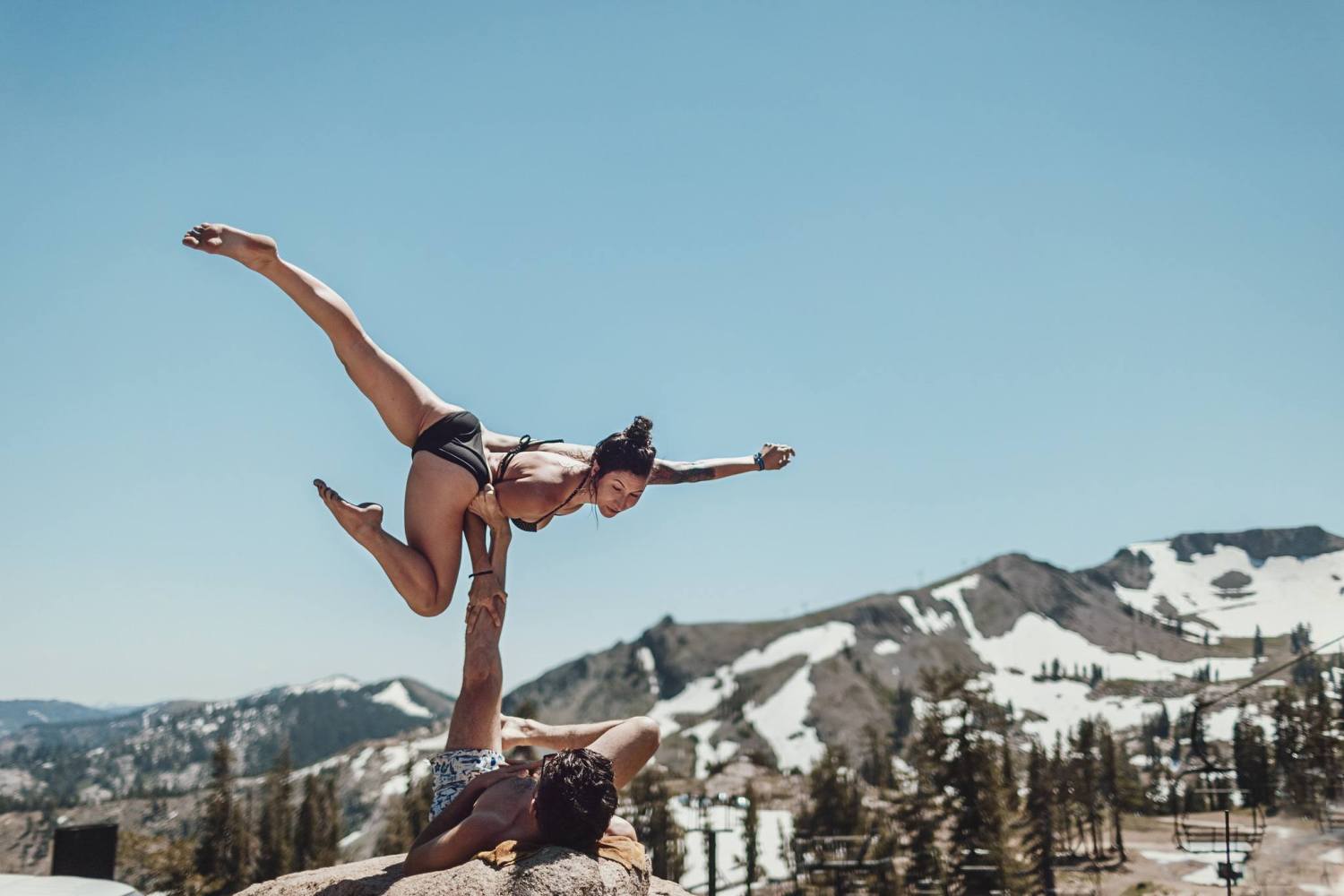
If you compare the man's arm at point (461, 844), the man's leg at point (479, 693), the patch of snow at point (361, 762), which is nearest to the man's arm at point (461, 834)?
the man's arm at point (461, 844)

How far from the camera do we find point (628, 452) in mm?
5348

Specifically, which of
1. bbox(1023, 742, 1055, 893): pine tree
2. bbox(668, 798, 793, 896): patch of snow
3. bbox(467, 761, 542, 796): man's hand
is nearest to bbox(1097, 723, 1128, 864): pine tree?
bbox(1023, 742, 1055, 893): pine tree

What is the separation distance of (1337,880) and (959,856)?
8.80 m

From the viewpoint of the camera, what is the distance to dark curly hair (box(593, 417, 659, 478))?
5.35 metres

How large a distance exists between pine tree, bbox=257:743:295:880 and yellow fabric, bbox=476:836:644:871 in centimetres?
5670

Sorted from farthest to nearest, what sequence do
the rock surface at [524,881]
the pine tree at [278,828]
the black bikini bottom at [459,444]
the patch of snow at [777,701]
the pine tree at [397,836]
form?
the patch of snow at [777,701] < the pine tree at [278,828] < the pine tree at [397,836] < the black bikini bottom at [459,444] < the rock surface at [524,881]

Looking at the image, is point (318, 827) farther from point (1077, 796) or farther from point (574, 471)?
point (574, 471)

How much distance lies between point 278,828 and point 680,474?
67.2 meters

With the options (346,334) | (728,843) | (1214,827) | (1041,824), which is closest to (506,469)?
(346,334)

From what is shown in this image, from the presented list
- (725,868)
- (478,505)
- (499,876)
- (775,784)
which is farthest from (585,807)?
(775,784)

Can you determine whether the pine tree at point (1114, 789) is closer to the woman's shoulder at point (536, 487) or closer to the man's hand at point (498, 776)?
the woman's shoulder at point (536, 487)

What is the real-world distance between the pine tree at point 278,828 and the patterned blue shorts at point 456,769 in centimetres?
5585

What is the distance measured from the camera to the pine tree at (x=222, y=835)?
45.2 metres

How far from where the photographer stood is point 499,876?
411cm
